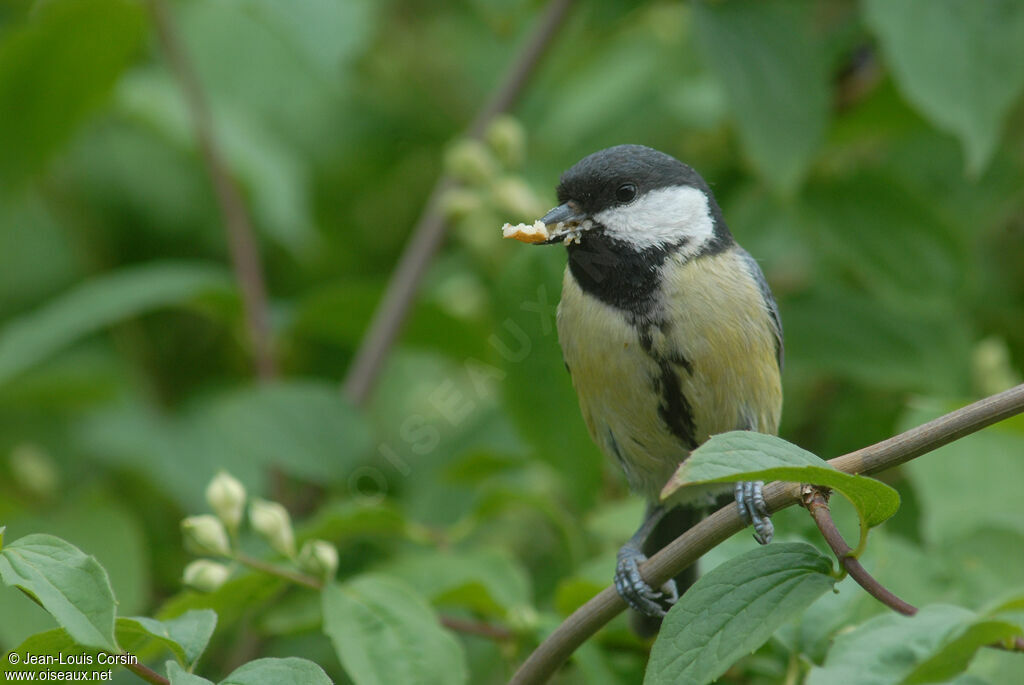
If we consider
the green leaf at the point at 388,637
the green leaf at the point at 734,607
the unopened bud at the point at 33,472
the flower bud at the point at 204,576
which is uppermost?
the unopened bud at the point at 33,472

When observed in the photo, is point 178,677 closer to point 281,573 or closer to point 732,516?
point 281,573

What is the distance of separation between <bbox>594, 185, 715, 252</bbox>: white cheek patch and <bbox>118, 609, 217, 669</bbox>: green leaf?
34.7 inches

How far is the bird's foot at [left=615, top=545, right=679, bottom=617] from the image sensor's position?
1589 mm

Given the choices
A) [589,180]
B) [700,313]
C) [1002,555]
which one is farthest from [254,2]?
[1002,555]

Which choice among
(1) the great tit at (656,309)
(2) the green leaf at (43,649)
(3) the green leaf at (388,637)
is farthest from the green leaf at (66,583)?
(1) the great tit at (656,309)

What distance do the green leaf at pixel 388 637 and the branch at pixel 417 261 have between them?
3.27 feet

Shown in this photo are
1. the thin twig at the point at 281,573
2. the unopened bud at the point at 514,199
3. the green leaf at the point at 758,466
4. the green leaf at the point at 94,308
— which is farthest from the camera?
the green leaf at the point at 94,308

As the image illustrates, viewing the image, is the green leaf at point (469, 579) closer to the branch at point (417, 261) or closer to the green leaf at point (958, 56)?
the branch at point (417, 261)

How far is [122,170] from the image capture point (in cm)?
348

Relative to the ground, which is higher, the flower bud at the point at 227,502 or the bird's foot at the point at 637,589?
the flower bud at the point at 227,502

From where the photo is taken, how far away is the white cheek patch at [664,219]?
1825mm

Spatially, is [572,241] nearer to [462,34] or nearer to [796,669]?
[796,669]

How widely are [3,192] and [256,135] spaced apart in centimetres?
72

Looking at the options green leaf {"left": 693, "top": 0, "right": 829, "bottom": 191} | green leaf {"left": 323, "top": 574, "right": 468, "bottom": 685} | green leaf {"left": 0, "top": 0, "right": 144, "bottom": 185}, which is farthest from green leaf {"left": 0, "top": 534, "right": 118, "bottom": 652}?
green leaf {"left": 0, "top": 0, "right": 144, "bottom": 185}
